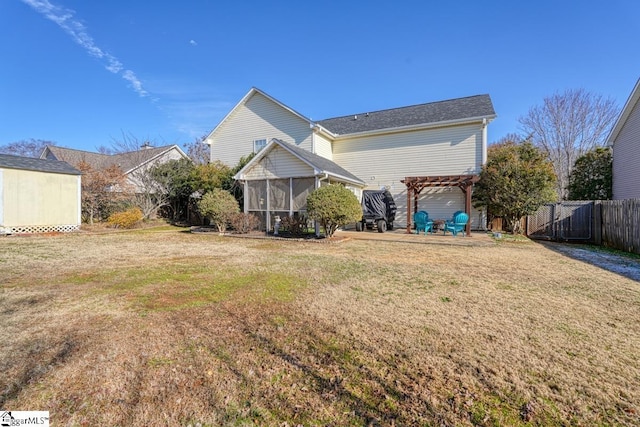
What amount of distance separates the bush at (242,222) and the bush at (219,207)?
259 mm

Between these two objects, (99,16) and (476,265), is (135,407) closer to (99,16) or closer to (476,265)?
(476,265)

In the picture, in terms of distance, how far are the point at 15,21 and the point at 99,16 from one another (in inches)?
148

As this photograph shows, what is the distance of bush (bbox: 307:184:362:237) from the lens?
37.1ft

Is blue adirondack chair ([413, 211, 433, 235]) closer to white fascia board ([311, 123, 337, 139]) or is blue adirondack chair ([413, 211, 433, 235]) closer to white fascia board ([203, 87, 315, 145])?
white fascia board ([311, 123, 337, 139])

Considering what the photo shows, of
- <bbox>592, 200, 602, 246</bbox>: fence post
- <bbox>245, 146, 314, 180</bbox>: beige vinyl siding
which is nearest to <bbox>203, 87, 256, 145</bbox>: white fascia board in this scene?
<bbox>245, 146, 314, 180</bbox>: beige vinyl siding

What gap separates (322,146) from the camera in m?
18.7

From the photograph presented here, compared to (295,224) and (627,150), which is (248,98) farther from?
(627,150)

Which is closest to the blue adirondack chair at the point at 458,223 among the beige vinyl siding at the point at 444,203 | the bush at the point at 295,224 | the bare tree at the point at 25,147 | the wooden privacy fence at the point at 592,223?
the beige vinyl siding at the point at 444,203

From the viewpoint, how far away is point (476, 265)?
293 inches

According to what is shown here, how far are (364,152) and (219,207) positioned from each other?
983 centimetres

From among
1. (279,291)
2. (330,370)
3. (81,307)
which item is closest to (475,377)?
(330,370)

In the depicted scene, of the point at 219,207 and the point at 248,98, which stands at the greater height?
the point at 248,98

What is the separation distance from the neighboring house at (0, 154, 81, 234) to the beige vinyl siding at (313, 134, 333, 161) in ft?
44.4

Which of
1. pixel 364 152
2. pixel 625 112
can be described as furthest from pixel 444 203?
pixel 625 112
